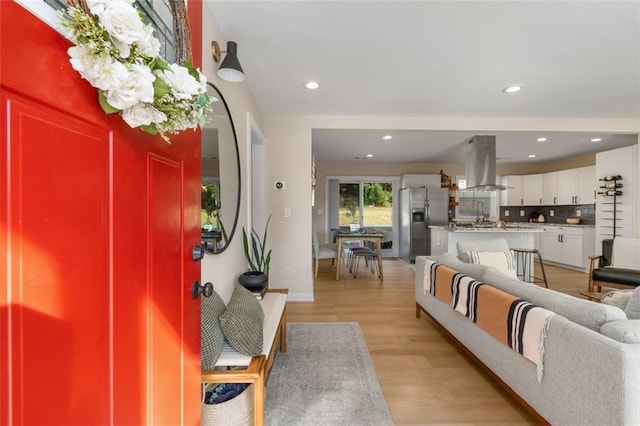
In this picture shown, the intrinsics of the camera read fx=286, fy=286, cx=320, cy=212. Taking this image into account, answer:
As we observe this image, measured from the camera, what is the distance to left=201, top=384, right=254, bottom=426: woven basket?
1265 millimetres

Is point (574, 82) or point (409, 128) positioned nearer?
point (574, 82)

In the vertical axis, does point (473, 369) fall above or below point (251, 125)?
below

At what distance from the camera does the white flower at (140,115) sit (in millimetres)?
624

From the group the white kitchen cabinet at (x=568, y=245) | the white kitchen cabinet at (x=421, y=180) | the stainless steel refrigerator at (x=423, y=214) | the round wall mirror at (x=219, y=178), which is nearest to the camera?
the round wall mirror at (x=219, y=178)

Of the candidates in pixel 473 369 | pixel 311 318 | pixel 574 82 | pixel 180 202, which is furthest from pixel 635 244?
pixel 180 202

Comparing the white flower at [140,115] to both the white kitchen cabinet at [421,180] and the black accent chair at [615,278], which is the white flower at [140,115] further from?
the white kitchen cabinet at [421,180]

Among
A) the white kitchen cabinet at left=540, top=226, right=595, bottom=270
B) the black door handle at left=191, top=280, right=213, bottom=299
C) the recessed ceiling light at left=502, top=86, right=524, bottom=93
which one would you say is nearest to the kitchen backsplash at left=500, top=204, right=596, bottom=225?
the white kitchen cabinet at left=540, top=226, right=595, bottom=270

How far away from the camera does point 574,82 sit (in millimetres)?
2643

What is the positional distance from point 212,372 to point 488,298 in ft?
5.19

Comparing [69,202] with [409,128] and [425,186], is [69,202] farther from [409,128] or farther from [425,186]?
[425,186]

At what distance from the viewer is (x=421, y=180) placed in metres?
6.55

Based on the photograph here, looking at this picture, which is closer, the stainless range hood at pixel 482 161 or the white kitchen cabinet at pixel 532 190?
the stainless range hood at pixel 482 161

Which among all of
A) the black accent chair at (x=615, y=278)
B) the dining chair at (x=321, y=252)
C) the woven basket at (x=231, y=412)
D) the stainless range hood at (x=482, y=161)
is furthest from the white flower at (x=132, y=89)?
the stainless range hood at (x=482, y=161)

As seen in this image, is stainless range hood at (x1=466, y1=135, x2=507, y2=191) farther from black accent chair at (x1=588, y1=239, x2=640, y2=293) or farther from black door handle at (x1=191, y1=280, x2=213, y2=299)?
black door handle at (x1=191, y1=280, x2=213, y2=299)
